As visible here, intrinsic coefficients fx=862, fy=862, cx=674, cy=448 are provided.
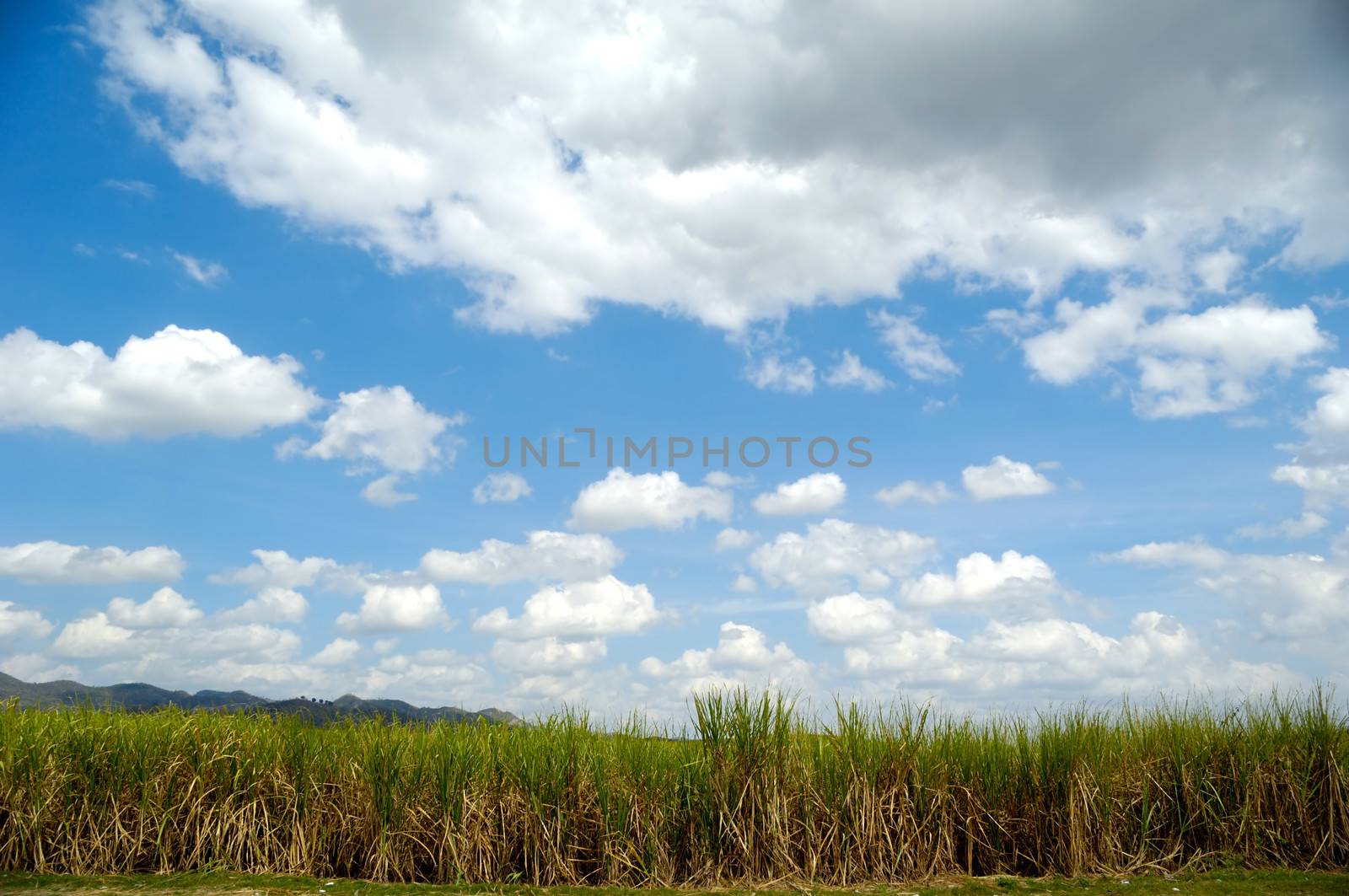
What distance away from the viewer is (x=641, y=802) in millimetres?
9078

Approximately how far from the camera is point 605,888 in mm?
8375

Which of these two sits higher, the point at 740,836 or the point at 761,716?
the point at 761,716

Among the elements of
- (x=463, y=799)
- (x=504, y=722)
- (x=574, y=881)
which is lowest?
(x=574, y=881)

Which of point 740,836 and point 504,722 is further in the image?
point 504,722

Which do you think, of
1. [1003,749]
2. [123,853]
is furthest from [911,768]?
[123,853]

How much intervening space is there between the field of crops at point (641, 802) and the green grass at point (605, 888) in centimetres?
43

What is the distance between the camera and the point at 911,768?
30.8 feet

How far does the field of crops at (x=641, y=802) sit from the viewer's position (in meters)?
8.94

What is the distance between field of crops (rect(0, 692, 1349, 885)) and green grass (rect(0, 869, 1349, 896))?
0.43 meters

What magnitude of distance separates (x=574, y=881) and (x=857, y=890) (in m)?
2.87

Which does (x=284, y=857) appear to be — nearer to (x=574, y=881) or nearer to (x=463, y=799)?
(x=463, y=799)

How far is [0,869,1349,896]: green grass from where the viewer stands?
8156mm

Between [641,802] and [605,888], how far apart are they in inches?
37.0

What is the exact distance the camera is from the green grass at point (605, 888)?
816 cm
